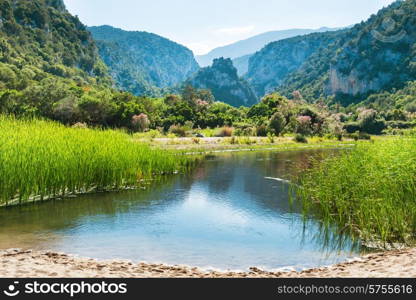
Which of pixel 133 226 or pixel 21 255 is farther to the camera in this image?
pixel 133 226

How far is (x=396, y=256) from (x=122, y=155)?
1319 centimetres

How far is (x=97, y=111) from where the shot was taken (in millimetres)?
49562

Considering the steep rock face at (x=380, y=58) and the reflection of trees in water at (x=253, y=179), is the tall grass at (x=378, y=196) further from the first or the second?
the steep rock face at (x=380, y=58)

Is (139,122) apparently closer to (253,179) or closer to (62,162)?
(253,179)

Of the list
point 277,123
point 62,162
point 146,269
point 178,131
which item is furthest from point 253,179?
point 277,123

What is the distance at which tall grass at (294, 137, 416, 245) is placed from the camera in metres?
10.7

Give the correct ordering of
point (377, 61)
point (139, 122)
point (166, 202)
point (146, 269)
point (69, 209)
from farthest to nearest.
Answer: point (377, 61), point (139, 122), point (166, 202), point (69, 209), point (146, 269)

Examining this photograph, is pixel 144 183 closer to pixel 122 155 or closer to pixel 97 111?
pixel 122 155

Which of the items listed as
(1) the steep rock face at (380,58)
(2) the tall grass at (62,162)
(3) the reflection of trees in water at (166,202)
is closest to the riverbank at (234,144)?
(3) the reflection of trees in water at (166,202)

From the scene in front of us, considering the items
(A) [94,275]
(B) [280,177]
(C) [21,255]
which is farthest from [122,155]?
(A) [94,275]

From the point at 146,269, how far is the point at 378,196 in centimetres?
675

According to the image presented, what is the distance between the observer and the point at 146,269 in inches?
312

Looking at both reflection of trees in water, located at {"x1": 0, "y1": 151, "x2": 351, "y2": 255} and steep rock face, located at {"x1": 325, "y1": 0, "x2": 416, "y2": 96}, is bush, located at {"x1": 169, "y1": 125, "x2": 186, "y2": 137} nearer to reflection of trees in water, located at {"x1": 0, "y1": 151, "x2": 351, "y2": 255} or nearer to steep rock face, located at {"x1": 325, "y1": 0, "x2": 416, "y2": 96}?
reflection of trees in water, located at {"x1": 0, "y1": 151, "x2": 351, "y2": 255}

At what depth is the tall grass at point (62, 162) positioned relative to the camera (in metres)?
14.7
